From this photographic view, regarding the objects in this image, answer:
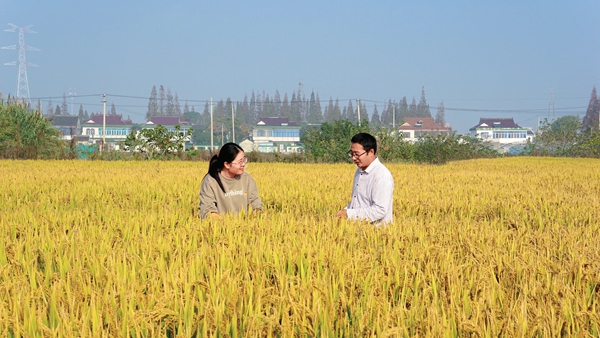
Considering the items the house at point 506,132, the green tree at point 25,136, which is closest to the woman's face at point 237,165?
the green tree at point 25,136

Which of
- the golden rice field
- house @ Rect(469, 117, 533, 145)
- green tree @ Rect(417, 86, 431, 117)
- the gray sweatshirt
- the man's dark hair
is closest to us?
the golden rice field

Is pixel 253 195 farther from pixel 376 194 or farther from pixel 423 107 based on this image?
pixel 423 107

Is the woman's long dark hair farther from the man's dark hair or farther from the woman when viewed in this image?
the man's dark hair

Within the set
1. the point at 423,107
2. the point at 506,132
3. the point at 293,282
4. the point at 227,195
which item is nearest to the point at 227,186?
the point at 227,195

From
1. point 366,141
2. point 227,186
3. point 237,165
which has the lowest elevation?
point 227,186

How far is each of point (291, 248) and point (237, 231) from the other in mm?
850

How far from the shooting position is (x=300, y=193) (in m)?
8.45

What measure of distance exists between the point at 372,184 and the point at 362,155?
26cm

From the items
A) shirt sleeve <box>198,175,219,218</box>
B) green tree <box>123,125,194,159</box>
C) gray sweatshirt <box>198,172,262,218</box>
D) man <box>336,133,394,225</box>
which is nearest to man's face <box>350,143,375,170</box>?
man <box>336,133,394,225</box>

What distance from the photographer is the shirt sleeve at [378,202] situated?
486 centimetres

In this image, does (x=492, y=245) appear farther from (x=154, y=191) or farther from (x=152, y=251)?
(x=154, y=191)

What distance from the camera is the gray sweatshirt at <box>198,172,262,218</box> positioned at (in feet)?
17.1

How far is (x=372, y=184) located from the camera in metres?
4.93

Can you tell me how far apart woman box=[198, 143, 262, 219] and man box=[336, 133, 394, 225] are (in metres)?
0.98
